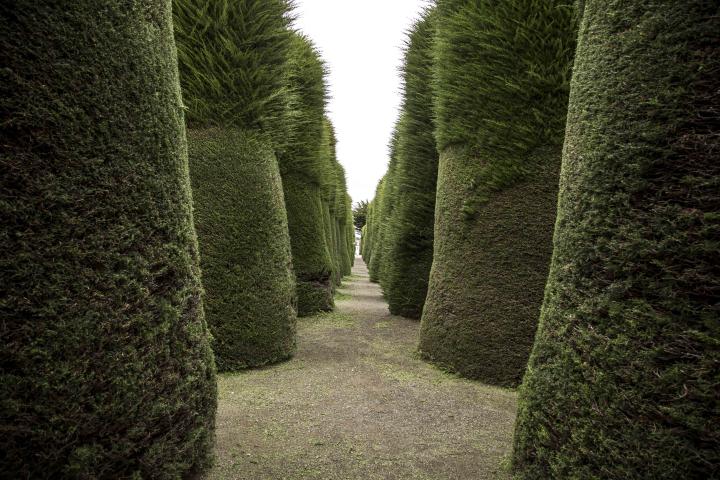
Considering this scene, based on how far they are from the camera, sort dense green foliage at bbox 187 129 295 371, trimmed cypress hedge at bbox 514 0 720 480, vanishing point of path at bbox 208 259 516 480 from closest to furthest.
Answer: trimmed cypress hedge at bbox 514 0 720 480, vanishing point of path at bbox 208 259 516 480, dense green foliage at bbox 187 129 295 371

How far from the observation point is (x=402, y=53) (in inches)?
390

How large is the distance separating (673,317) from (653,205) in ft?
1.89

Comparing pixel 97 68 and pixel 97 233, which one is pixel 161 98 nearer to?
pixel 97 68

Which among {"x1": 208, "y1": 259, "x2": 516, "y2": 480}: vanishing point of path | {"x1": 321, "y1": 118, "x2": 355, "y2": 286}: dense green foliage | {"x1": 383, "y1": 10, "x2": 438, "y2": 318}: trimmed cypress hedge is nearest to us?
{"x1": 208, "y1": 259, "x2": 516, "y2": 480}: vanishing point of path

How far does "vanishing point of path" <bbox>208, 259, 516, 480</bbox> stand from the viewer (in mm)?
3316

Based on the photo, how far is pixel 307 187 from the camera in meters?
10.0

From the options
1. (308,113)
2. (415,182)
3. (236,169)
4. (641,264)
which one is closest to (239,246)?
(236,169)

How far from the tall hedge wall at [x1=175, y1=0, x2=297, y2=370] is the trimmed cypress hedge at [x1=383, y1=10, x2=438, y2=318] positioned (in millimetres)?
3824

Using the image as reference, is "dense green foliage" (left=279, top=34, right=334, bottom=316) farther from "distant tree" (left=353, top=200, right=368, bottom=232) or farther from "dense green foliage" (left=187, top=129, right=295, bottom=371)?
"distant tree" (left=353, top=200, right=368, bottom=232)

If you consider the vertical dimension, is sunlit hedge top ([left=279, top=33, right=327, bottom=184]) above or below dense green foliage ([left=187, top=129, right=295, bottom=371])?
above

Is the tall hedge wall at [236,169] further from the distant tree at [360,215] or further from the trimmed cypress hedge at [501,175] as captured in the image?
the distant tree at [360,215]

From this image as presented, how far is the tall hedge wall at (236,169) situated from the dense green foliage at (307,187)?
3214 mm

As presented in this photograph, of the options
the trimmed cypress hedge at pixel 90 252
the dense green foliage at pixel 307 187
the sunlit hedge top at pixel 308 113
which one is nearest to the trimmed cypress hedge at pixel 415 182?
the dense green foliage at pixel 307 187

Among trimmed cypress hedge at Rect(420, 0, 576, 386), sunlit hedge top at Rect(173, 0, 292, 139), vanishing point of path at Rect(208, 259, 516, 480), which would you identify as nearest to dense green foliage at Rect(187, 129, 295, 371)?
sunlit hedge top at Rect(173, 0, 292, 139)
